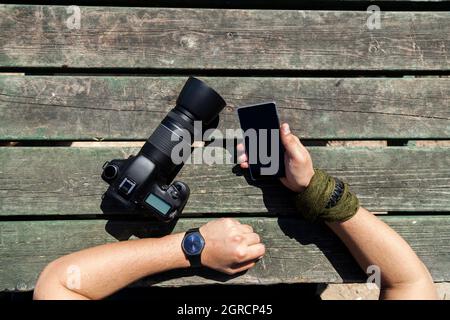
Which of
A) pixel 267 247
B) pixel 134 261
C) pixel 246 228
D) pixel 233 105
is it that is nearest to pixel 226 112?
pixel 233 105

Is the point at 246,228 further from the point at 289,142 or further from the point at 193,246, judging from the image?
the point at 289,142

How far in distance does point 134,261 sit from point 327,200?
0.79m

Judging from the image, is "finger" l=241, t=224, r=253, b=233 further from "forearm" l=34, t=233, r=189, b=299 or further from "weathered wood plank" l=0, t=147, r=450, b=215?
"forearm" l=34, t=233, r=189, b=299

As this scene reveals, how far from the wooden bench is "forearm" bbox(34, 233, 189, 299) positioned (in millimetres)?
109

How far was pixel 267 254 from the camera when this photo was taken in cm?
179

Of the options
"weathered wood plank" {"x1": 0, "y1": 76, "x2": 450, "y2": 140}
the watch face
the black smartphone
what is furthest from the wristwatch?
"weathered wood plank" {"x1": 0, "y1": 76, "x2": 450, "y2": 140}

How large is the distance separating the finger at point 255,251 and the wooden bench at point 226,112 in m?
0.10

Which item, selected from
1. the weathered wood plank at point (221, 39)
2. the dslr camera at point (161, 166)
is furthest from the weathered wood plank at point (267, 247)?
the weathered wood plank at point (221, 39)

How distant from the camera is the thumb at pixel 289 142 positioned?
1.63m

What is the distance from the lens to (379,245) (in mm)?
1662

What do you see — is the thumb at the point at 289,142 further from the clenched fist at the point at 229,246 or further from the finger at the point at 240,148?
the clenched fist at the point at 229,246

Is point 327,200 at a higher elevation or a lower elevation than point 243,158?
lower
